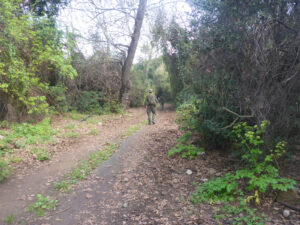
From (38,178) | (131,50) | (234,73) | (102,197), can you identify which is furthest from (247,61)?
(131,50)

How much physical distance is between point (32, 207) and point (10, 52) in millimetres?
6246

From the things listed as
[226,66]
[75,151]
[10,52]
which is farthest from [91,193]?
[10,52]

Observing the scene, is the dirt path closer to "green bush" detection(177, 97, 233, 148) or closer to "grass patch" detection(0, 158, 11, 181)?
"green bush" detection(177, 97, 233, 148)

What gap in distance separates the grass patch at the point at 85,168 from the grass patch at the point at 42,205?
48cm

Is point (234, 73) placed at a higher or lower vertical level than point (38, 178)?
higher

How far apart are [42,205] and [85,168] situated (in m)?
1.79

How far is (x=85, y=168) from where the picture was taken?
18.9 feet

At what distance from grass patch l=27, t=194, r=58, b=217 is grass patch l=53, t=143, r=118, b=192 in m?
0.48

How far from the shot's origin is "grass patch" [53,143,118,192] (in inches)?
189

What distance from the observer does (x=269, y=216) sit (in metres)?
3.12

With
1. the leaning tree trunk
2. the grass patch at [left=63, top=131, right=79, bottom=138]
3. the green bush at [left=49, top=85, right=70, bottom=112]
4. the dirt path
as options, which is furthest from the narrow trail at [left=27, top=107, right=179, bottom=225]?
the leaning tree trunk

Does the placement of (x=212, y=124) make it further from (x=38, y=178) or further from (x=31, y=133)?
(x=31, y=133)

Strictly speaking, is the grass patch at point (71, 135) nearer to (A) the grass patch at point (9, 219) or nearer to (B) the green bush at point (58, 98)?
(B) the green bush at point (58, 98)

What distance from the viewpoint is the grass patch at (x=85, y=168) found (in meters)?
4.81
